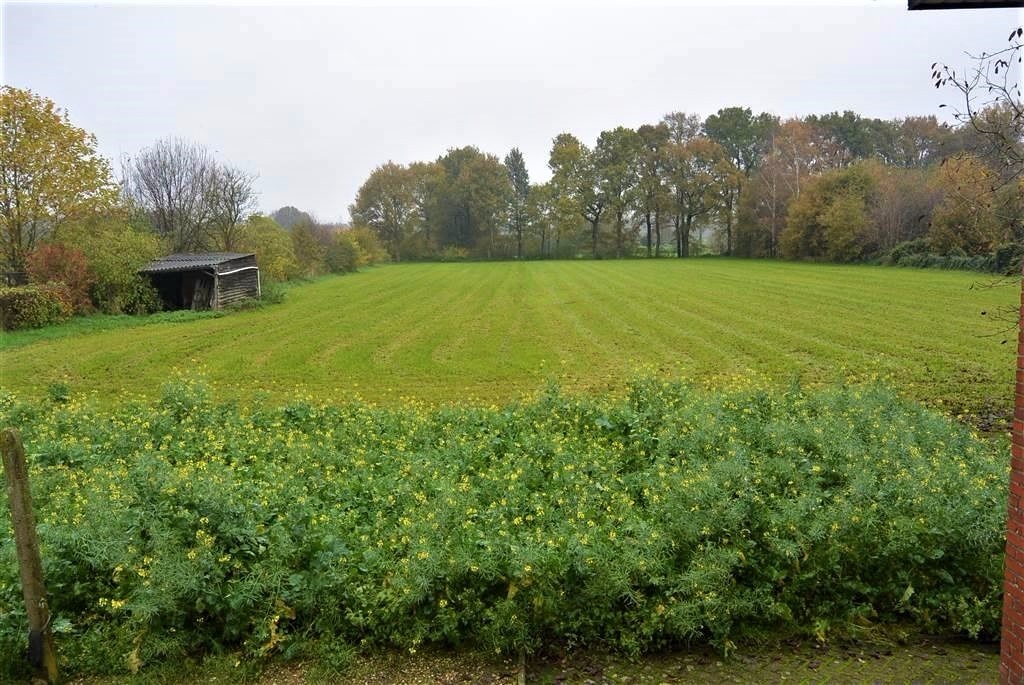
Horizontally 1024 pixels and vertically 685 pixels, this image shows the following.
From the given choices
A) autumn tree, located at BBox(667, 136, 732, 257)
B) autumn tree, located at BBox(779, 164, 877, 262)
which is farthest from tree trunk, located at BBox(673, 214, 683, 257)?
autumn tree, located at BBox(779, 164, 877, 262)

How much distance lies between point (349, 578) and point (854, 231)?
2075 inches

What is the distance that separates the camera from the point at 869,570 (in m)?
4.59

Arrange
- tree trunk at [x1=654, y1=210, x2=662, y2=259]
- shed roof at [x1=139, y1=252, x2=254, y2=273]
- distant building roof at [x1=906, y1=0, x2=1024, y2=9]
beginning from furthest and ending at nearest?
tree trunk at [x1=654, y1=210, x2=662, y2=259]
shed roof at [x1=139, y1=252, x2=254, y2=273]
distant building roof at [x1=906, y1=0, x2=1024, y2=9]

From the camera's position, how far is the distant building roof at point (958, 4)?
9.50ft

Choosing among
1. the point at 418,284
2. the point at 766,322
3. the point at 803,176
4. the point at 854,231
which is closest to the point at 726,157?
the point at 803,176

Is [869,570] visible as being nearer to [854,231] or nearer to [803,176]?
[854,231]

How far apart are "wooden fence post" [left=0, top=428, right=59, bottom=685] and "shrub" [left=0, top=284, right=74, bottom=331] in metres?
21.8

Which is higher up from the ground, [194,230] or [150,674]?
[194,230]

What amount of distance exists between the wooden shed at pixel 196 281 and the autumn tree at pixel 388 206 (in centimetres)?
5331

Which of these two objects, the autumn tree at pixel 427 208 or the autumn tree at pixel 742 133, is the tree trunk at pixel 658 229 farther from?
the autumn tree at pixel 427 208

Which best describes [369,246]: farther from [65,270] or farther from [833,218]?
[65,270]

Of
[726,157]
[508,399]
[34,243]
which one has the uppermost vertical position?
[726,157]

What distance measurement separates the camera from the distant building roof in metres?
2.89

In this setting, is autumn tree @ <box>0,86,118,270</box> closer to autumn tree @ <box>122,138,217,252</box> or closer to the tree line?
autumn tree @ <box>122,138,217,252</box>
